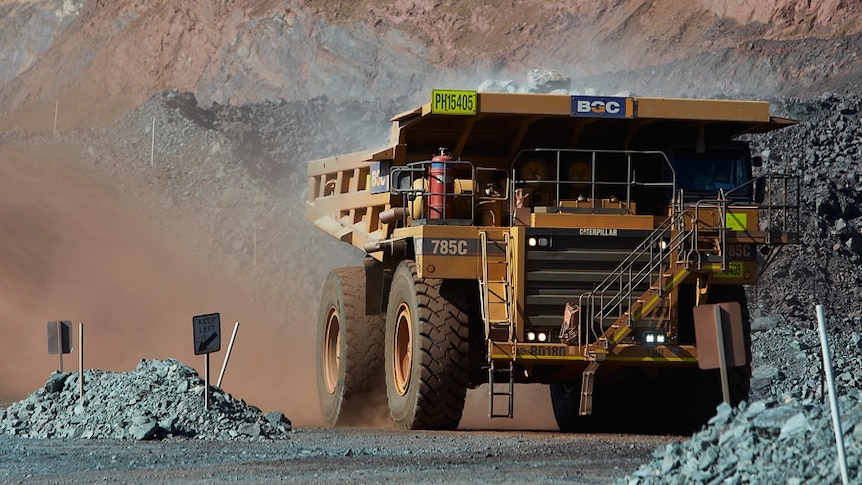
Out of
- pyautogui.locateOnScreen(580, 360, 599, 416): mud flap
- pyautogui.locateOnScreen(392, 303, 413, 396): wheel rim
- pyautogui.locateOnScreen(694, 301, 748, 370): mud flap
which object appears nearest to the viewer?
pyautogui.locateOnScreen(694, 301, 748, 370): mud flap

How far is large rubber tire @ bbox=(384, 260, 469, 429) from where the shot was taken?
1409cm

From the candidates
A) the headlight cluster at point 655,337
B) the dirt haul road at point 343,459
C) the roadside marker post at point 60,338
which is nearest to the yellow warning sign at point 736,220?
the headlight cluster at point 655,337

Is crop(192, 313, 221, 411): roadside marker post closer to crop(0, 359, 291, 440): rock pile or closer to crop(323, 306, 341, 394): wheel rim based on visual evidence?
crop(0, 359, 291, 440): rock pile

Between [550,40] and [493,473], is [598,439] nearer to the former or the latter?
[493,473]

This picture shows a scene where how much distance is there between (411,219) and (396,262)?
1252 millimetres

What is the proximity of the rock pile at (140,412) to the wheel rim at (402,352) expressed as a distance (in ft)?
4.09

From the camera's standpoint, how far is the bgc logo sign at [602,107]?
14.5 m

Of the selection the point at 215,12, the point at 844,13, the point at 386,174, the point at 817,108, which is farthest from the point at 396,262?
the point at 215,12

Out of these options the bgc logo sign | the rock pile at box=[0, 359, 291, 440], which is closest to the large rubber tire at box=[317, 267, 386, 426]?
the rock pile at box=[0, 359, 291, 440]

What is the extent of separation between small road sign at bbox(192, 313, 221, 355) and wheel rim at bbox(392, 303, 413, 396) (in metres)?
1.85

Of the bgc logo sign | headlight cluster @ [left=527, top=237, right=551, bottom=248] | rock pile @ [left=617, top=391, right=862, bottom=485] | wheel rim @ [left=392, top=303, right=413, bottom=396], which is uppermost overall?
the bgc logo sign

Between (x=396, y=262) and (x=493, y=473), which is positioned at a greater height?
(x=396, y=262)

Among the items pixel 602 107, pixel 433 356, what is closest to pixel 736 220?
pixel 602 107

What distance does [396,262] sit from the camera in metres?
16.4
